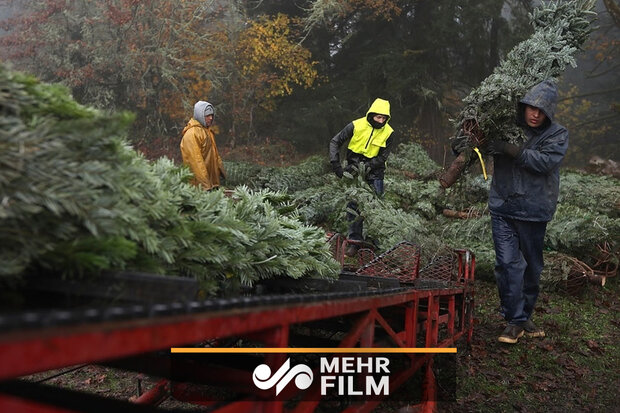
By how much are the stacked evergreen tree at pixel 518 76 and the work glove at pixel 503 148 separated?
62 mm

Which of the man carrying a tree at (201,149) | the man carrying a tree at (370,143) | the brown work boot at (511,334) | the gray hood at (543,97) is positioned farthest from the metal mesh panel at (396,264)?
the man carrying a tree at (370,143)

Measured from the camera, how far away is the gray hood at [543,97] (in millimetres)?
5078

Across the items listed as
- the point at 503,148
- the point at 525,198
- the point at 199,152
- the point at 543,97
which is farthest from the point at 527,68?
the point at 199,152

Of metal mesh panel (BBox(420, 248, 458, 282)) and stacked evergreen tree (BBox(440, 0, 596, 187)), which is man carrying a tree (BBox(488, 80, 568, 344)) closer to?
stacked evergreen tree (BBox(440, 0, 596, 187))

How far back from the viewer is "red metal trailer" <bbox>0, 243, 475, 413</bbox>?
45.1 inches

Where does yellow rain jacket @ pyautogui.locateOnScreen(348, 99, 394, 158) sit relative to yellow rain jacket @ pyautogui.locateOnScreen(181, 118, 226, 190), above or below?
above

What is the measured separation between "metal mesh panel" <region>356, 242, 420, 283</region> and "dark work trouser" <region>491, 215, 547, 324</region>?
1.25 m

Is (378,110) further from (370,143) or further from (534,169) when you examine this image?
(534,169)

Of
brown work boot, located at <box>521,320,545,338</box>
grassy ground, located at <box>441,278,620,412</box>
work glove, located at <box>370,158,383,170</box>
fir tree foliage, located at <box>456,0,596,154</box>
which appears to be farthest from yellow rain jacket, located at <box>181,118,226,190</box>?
brown work boot, located at <box>521,320,545,338</box>

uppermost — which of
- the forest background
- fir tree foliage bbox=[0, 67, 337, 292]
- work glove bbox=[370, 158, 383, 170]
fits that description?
the forest background

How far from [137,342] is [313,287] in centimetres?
178

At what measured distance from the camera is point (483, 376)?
4.98 m

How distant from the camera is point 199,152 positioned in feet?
23.5

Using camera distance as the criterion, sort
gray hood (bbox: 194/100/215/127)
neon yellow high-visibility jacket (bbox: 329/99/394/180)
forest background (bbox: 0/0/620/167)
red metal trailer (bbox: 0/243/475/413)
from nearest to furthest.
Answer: red metal trailer (bbox: 0/243/475/413)
gray hood (bbox: 194/100/215/127)
neon yellow high-visibility jacket (bbox: 329/99/394/180)
forest background (bbox: 0/0/620/167)
